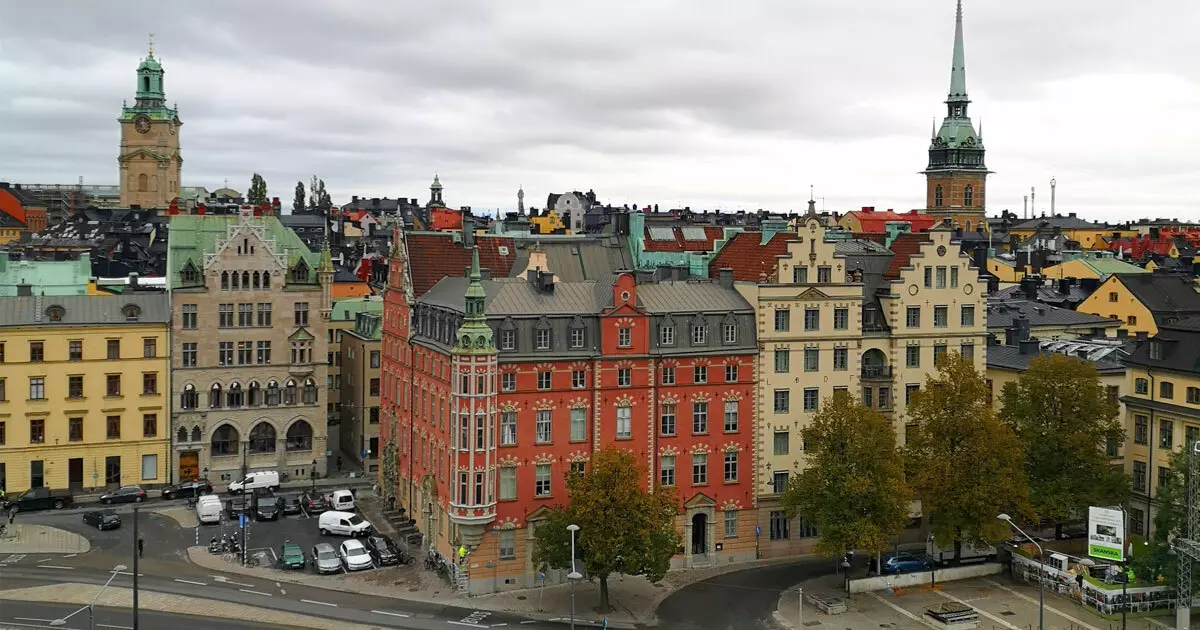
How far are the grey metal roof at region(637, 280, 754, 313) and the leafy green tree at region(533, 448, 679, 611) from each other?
42.6 feet

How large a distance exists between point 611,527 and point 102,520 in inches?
1652

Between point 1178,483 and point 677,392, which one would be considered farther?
point 677,392

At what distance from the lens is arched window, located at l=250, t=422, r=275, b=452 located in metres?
106

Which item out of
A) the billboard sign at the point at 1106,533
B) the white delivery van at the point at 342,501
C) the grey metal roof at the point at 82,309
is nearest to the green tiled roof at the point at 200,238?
the grey metal roof at the point at 82,309

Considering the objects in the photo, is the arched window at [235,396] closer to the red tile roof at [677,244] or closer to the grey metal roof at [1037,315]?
the red tile roof at [677,244]

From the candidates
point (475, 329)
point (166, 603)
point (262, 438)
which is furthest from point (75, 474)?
point (475, 329)

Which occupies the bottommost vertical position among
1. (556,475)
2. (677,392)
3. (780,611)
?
(780,611)

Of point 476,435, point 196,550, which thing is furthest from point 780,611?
point 196,550

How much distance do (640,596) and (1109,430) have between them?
33.4m

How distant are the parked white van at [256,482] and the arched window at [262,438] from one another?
11.0ft

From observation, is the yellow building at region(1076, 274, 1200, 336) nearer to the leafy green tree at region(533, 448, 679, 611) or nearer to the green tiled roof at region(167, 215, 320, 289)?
the leafy green tree at region(533, 448, 679, 611)

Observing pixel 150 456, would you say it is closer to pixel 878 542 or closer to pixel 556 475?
pixel 556 475

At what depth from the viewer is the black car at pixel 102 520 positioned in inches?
3514

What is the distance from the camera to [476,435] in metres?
75.7
